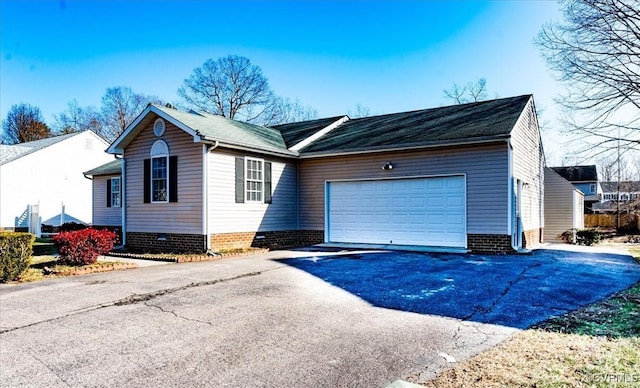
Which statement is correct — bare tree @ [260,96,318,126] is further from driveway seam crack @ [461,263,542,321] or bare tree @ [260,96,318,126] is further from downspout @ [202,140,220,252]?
driveway seam crack @ [461,263,542,321]

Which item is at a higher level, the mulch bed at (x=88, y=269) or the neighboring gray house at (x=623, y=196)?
the neighboring gray house at (x=623, y=196)

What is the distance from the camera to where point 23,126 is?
44.6 meters

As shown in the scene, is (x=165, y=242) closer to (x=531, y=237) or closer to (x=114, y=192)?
(x=114, y=192)

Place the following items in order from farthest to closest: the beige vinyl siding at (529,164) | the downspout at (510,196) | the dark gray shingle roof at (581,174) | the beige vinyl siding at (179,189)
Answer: the dark gray shingle roof at (581,174)
the beige vinyl siding at (529,164)
the beige vinyl siding at (179,189)
the downspout at (510,196)

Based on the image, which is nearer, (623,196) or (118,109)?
(118,109)

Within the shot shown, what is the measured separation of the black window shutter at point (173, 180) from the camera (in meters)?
13.0

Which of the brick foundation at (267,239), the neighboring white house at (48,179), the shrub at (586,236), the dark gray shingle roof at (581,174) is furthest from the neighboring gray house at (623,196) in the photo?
the neighboring white house at (48,179)

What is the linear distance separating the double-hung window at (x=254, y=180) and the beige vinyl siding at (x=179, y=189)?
5.72ft

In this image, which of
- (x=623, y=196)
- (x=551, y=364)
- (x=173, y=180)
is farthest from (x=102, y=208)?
(x=623, y=196)

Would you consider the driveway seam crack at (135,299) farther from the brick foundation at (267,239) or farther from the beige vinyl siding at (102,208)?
the beige vinyl siding at (102,208)

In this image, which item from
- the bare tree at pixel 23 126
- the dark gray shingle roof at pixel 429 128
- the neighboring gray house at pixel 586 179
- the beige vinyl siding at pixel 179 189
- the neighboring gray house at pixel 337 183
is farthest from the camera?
the neighboring gray house at pixel 586 179

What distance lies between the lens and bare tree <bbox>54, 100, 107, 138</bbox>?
43375mm

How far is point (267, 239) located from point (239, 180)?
2301mm

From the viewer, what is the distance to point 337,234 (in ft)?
48.0
